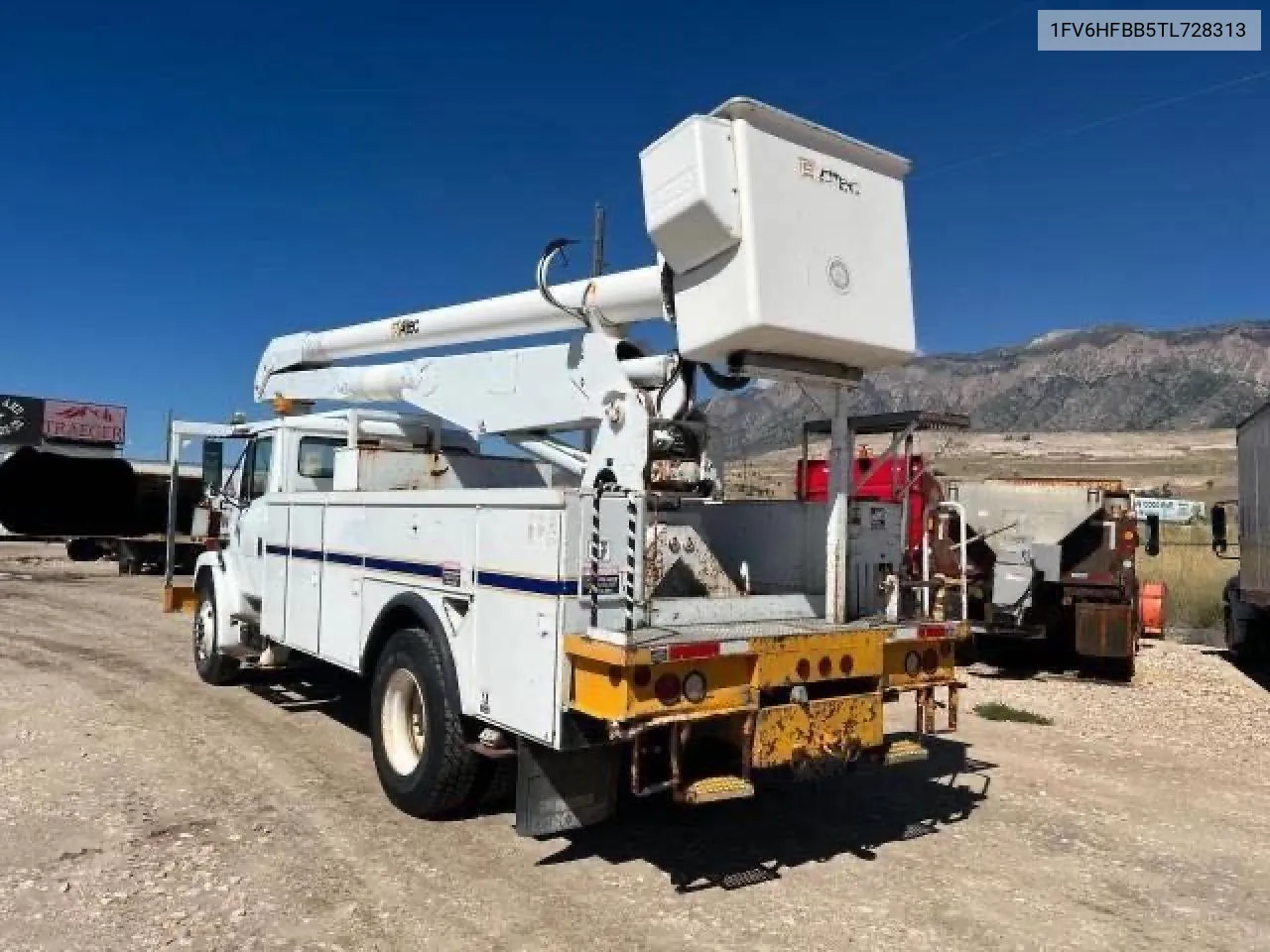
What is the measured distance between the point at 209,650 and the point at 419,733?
4.53m

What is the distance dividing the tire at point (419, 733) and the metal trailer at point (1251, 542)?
378 inches

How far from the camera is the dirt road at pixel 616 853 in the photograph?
446 cm

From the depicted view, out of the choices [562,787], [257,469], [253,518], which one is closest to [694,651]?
[562,787]

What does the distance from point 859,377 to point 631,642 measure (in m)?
2.08

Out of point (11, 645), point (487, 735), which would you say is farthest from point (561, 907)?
point (11, 645)

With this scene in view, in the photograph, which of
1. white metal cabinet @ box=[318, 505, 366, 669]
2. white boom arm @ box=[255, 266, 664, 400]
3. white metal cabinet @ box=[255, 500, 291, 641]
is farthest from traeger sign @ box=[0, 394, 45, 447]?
white metal cabinet @ box=[318, 505, 366, 669]

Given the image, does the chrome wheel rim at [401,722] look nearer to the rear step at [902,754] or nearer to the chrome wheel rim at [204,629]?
the rear step at [902,754]

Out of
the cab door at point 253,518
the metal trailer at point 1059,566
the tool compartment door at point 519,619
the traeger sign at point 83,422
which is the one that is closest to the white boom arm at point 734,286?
the tool compartment door at point 519,619

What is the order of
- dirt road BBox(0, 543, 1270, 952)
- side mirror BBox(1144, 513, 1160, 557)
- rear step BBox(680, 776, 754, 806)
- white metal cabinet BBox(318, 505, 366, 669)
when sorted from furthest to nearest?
1. side mirror BBox(1144, 513, 1160, 557)
2. white metal cabinet BBox(318, 505, 366, 669)
3. rear step BBox(680, 776, 754, 806)
4. dirt road BBox(0, 543, 1270, 952)

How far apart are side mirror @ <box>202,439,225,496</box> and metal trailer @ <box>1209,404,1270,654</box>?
440 inches

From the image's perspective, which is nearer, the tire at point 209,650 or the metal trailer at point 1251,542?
the tire at point 209,650

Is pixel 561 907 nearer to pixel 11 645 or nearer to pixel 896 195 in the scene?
pixel 896 195

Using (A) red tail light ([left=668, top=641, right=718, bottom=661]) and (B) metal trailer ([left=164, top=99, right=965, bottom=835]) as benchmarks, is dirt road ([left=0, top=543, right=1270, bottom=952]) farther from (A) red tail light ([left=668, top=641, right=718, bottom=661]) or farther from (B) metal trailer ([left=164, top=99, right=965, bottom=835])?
(A) red tail light ([left=668, top=641, right=718, bottom=661])

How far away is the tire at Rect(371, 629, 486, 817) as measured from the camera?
18.1 feet
